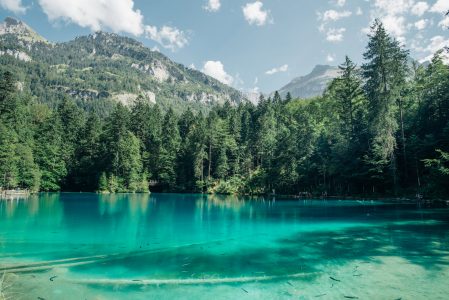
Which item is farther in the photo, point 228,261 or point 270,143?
point 270,143

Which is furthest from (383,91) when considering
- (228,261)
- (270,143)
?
(228,261)

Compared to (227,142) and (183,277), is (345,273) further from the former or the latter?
(227,142)

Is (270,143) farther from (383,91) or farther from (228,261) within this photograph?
(228,261)

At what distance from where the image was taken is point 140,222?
28.5 metres

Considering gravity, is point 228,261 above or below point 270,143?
below

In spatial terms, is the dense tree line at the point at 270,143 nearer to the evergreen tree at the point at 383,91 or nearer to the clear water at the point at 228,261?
the evergreen tree at the point at 383,91

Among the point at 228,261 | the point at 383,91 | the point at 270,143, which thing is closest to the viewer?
the point at 228,261

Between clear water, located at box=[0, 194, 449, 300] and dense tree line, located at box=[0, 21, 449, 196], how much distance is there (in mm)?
13983

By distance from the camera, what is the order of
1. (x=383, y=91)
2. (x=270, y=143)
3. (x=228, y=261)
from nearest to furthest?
1. (x=228, y=261)
2. (x=383, y=91)
3. (x=270, y=143)

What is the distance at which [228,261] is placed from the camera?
1520 centimetres

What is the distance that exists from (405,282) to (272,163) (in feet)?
196

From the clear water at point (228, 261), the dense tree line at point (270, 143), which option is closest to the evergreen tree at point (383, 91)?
the dense tree line at point (270, 143)

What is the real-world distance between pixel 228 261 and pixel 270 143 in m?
60.8

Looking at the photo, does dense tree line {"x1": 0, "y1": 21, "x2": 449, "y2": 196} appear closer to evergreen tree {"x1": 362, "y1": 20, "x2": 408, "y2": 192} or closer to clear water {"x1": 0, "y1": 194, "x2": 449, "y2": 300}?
evergreen tree {"x1": 362, "y1": 20, "x2": 408, "y2": 192}
